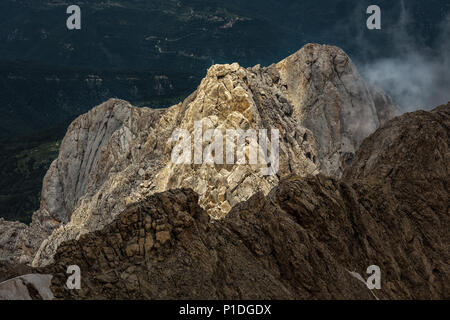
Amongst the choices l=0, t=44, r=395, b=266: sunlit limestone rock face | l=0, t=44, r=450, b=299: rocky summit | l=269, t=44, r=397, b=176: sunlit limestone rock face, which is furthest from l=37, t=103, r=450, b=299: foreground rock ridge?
l=269, t=44, r=397, b=176: sunlit limestone rock face

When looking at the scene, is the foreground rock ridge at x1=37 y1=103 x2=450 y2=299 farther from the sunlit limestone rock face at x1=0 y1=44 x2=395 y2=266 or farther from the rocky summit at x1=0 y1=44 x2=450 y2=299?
the sunlit limestone rock face at x1=0 y1=44 x2=395 y2=266

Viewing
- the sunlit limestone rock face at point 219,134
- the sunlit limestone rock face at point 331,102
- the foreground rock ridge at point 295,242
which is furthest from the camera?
the sunlit limestone rock face at point 331,102

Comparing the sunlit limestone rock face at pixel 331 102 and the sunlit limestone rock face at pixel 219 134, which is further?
the sunlit limestone rock face at pixel 331 102

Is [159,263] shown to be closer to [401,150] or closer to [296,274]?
[296,274]

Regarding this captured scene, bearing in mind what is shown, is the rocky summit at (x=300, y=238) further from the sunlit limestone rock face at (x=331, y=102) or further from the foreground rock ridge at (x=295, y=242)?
the sunlit limestone rock face at (x=331, y=102)

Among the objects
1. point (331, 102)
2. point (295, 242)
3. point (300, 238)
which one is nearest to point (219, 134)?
point (300, 238)

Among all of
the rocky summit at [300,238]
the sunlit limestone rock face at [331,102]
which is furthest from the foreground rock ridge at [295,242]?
the sunlit limestone rock face at [331,102]
